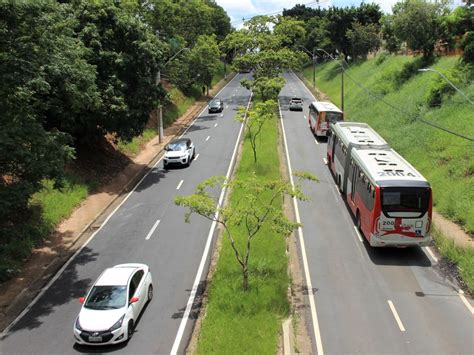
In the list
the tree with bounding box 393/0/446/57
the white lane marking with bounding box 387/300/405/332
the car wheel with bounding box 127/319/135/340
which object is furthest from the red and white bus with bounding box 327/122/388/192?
the tree with bounding box 393/0/446/57

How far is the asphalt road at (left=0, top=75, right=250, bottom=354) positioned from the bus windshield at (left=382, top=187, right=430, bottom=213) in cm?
834

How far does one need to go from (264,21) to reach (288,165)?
3399cm

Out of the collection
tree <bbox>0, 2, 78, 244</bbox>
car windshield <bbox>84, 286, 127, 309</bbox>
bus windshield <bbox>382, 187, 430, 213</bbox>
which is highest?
tree <bbox>0, 2, 78, 244</bbox>

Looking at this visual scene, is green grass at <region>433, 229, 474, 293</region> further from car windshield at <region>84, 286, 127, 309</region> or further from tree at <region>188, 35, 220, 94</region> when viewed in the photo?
tree at <region>188, 35, 220, 94</region>

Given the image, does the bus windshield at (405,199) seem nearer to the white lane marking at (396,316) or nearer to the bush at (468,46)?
the white lane marking at (396,316)

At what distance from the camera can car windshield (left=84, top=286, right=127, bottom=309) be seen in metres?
14.6

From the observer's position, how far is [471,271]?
18.1 meters

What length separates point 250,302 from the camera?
1538 cm

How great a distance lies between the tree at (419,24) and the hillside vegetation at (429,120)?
2.58 m

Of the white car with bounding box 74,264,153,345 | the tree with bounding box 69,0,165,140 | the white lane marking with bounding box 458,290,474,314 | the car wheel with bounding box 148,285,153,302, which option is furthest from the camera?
the tree with bounding box 69,0,165,140

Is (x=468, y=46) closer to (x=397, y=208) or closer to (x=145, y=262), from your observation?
(x=397, y=208)

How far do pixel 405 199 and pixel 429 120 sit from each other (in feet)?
61.0

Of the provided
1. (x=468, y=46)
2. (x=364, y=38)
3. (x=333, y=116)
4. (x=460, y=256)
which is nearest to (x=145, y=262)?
(x=460, y=256)

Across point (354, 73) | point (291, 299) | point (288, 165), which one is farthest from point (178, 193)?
point (354, 73)
